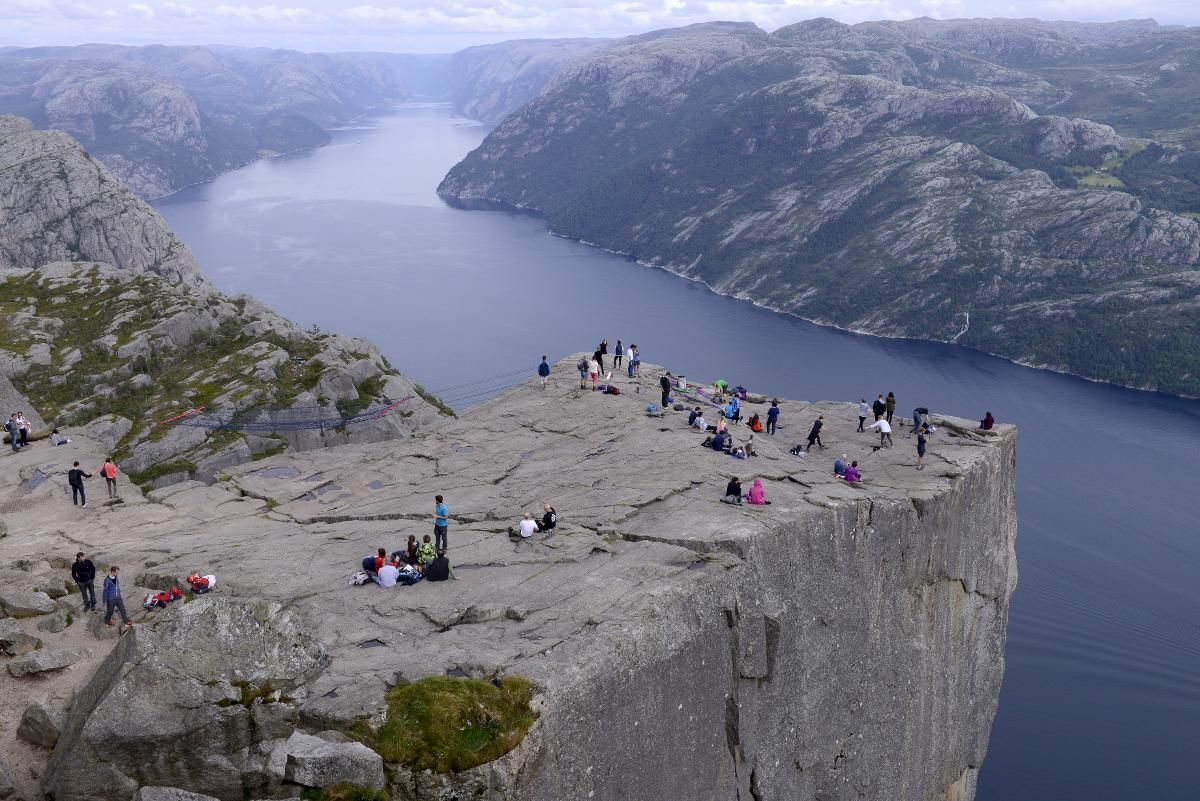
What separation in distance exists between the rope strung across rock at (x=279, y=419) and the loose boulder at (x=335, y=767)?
33548mm

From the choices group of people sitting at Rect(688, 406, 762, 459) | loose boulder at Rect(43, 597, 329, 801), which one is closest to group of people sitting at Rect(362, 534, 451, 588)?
loose boulder at Rect(43, 597, 329, 801)

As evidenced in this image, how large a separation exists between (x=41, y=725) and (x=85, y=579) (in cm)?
726

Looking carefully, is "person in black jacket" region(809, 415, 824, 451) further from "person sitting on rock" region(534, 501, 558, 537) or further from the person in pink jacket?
"person sitting on rock" region(534, 501, 558, 537)

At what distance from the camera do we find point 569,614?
25.9 metres

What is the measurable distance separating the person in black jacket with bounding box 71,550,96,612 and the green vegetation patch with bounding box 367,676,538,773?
44.2 ft

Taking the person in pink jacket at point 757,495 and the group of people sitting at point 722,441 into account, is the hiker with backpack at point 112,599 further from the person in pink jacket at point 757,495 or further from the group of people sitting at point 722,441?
the group of people sitting at point 722,441

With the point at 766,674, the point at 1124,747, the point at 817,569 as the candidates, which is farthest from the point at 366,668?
the point at 1124,747

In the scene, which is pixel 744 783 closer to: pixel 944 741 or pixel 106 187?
pixel 944 741

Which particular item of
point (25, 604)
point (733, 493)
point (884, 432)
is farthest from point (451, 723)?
point (884, 432)

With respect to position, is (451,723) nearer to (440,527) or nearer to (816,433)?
(440,527)

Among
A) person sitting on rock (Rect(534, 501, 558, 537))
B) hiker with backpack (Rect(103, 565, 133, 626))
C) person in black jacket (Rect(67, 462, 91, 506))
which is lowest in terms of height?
person in black jacket (Rect(67, 462, 91, 506))

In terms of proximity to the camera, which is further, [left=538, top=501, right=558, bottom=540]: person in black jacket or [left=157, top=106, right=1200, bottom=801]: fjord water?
[left=157, top=106, right=1200, bottom=801]: fjord water

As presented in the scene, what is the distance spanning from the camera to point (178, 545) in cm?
3403

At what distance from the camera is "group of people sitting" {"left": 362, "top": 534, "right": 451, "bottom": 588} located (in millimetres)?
28562
